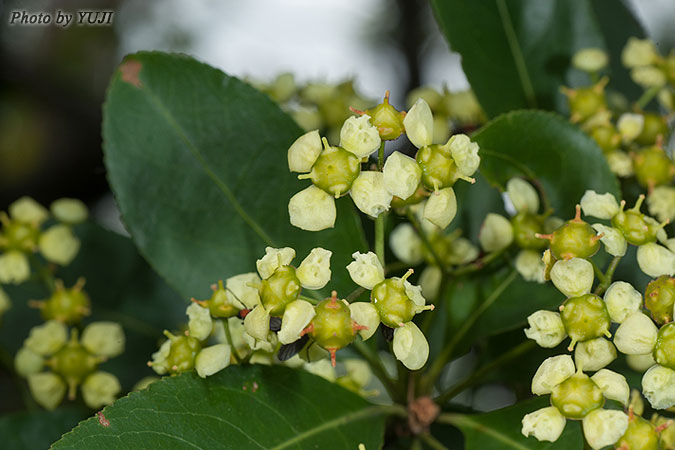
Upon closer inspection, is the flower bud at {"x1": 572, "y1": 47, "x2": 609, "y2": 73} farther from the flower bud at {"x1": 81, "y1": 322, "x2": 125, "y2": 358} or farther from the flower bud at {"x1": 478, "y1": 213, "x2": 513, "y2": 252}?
the flower bud at {"x1": 81, "y1": 322, "x2": 125, "y2": 358}

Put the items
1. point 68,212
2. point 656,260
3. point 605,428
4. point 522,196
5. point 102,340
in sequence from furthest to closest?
point 68,212, point 102,340, point 522,196, point 656,260, point 605,428

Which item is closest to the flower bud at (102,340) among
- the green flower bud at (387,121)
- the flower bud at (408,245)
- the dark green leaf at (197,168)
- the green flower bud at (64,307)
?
the green flower bud at (64,307)

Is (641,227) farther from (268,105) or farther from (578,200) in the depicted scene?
(268,105)

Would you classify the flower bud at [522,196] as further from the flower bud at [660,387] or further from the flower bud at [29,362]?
the flower bud at [29,362]

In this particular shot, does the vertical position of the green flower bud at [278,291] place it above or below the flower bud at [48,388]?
above

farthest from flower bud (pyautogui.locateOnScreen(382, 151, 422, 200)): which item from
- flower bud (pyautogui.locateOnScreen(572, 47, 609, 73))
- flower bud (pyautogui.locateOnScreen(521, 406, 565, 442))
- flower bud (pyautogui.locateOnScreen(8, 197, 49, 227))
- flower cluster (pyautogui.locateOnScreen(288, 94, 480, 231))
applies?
flower bud (pyautogui.locateOnScreen(8, 197, 49, 227))

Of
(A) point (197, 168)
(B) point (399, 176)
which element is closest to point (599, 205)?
(B) point (399, 176)

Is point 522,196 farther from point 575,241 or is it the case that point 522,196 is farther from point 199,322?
point 199,322
